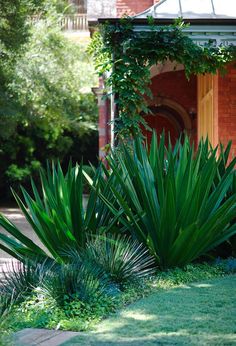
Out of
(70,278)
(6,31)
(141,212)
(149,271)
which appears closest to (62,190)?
(141,212)

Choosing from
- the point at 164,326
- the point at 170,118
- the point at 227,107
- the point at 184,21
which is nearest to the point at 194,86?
the point at 170,118

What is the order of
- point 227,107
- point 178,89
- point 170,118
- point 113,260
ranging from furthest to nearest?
point 170,118 < point 178,89 < point 227,107 < point 113,260

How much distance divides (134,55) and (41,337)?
255 inches

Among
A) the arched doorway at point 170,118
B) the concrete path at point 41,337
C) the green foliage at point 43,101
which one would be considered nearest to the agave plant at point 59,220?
the concrete path at point 41,337

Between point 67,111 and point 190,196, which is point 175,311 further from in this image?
point 67,111

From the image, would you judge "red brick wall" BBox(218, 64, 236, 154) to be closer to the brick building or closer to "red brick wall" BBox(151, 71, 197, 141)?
the brick building

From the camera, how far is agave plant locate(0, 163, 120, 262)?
6.58 meters

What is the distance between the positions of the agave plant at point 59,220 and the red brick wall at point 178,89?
10147 mm

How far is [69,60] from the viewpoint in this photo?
24734 mm

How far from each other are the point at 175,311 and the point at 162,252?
5.35 ft

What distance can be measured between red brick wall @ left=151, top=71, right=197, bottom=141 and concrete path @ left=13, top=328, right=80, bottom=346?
41.9 ft

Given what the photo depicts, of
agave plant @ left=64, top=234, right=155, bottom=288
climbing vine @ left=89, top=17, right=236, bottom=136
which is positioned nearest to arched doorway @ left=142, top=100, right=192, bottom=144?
climbing vine @ left=89, top=17, right=236, bottom=136

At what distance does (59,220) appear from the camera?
21.6ft

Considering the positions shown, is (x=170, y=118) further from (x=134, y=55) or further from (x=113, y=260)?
(x=113, y=260)
